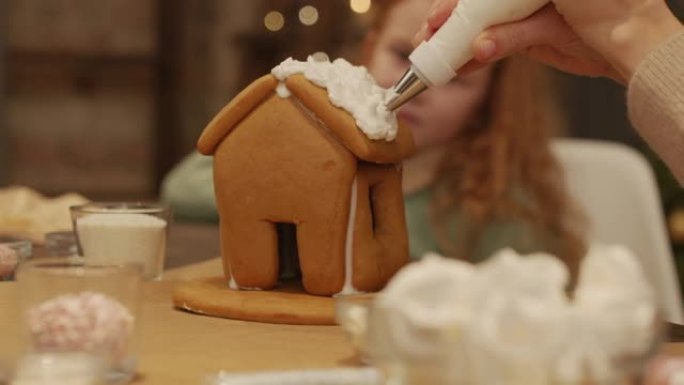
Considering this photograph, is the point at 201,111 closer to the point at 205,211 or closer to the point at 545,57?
the point at 205,211

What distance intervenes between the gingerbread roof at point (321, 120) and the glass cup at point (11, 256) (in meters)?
0.20

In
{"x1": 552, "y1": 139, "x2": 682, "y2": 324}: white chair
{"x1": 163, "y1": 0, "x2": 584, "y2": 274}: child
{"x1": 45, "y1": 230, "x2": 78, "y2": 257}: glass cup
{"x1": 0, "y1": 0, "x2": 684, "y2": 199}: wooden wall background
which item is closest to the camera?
{"x1": 45, "y1": 230, "x2": 78, "y2": 257}: glass cup

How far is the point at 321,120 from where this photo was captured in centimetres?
103

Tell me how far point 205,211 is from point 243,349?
1.14 metres

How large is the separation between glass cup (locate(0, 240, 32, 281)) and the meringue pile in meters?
0.60

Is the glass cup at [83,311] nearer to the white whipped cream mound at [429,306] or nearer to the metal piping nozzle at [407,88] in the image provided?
the white whipped cream mound at [429,306]

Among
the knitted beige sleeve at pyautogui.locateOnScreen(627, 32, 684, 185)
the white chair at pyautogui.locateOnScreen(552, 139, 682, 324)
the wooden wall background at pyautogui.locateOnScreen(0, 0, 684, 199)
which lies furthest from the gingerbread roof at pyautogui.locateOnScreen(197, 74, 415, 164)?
the wooden wall background at pyautogui.locateOnScreen(0, 0, 684, 199)

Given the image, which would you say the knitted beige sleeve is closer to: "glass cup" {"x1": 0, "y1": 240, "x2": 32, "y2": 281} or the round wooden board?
the round wooden board

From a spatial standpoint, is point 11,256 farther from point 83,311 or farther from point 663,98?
point 663,98

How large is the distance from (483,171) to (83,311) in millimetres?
1399

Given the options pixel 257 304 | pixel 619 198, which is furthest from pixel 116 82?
pixel 257 304

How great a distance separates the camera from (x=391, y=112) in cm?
105

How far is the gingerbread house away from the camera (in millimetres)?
1022

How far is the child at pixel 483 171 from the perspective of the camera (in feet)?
6.62
